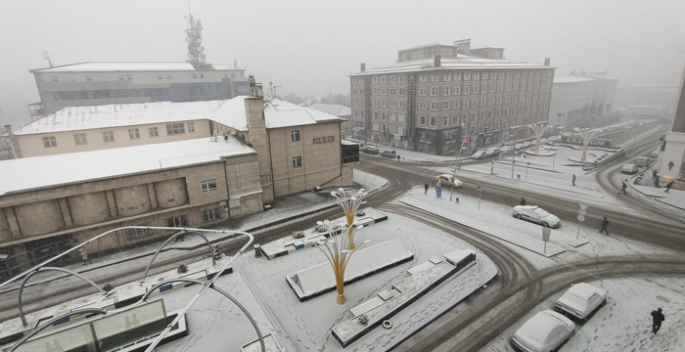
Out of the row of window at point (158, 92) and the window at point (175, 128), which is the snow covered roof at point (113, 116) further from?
the row of window at point (158, 92)

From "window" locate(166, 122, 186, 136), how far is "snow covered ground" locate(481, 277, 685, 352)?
47.0 m

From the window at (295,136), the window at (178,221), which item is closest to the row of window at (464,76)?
the window at (295,136)

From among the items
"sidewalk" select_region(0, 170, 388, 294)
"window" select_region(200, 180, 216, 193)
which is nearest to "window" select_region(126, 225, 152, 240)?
"sidewalk" select_region(0, 170, 388, 294)

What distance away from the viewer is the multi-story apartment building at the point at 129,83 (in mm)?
73125

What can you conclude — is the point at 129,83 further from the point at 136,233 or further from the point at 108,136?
the point at 136,233

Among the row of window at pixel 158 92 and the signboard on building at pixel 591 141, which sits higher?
the row of window at pixel 158 92

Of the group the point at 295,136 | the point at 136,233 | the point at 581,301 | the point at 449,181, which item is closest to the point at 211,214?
the point at 136,233

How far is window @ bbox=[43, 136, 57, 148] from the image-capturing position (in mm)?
40906

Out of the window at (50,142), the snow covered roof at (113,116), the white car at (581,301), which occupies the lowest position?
the white car at (581,301)

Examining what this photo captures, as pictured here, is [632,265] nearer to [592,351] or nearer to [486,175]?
[592,351]

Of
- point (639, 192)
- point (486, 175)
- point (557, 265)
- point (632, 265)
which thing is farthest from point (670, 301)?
point (486, 175)

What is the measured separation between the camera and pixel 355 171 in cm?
4859

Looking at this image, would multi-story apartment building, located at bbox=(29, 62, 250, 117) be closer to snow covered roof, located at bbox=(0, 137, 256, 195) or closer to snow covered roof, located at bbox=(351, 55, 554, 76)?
snow covered roof, located at bbox=(351, 55, 554, 76)

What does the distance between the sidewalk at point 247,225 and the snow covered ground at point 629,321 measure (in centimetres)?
2107
